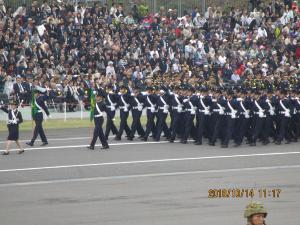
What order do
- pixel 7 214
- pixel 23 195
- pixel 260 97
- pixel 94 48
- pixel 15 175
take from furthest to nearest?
pixel 94 48, pixel 260 97, pixel 15 175, pixel 23 195, pixel 7 214

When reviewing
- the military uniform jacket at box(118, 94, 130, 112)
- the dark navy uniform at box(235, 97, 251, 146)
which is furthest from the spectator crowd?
the dark navy uniform at box(235, 97, 251, 146)

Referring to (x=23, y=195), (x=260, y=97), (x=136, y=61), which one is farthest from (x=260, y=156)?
(x=136, y=61)

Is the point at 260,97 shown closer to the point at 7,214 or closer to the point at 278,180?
the point at 278,180

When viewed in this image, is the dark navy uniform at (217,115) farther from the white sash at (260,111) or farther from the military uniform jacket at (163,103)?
the military uniform jacket at (163,103)

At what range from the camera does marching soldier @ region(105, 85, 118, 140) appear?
1118 inches

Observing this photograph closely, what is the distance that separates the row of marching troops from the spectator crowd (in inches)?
40.1

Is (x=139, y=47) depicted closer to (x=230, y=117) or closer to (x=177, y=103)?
(x=177, y=103)

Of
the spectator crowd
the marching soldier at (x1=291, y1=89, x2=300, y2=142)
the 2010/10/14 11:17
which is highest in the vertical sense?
the spectator crowd

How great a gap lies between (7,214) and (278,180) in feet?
20.3

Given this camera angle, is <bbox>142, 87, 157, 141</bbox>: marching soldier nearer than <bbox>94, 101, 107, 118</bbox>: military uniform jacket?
No

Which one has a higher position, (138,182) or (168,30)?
(168,30)

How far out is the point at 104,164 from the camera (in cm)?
2398

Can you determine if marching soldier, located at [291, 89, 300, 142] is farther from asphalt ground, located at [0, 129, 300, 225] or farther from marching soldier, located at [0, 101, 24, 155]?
marching soldier, located at [0, 101, 24, 155]

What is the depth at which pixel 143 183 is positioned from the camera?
68.7ft
